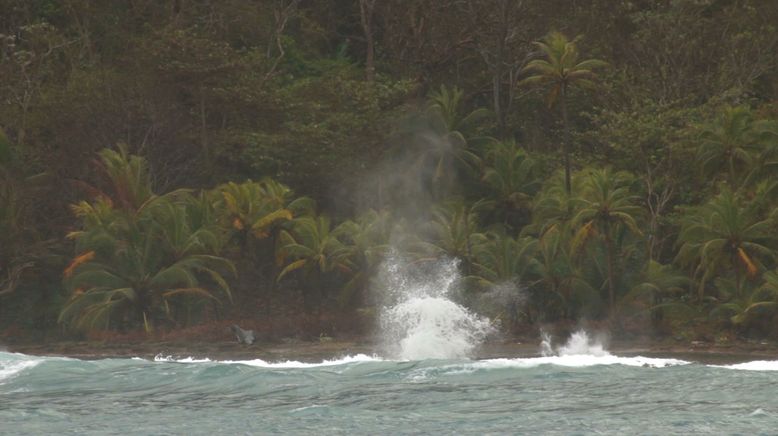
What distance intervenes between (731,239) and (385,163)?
1609 cm

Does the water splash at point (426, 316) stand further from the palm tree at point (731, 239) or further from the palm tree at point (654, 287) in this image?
the palm tree at point (731, 239)

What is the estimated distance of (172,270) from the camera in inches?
1923

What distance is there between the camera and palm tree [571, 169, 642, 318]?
1845 inches

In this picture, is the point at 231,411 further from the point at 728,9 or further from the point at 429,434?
the point at 728,9

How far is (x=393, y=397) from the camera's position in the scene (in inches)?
1275

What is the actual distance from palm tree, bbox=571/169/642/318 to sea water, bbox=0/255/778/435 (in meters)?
4.37

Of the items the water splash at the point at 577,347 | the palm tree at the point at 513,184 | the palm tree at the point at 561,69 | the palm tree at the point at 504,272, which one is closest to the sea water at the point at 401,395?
the water splash at the point at 577,347

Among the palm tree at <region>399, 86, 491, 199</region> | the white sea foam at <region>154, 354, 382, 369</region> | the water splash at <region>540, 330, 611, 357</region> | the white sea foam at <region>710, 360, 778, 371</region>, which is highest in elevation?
the palm tree at <region>399, 86, 491, 199</region>

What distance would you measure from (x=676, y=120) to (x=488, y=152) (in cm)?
791

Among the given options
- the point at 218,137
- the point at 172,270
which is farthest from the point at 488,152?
the point at 172,270

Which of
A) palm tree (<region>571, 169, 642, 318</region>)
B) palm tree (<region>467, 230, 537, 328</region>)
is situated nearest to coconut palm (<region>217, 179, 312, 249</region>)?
→ palm tree (<region>467, 230, 537, 328</region>)

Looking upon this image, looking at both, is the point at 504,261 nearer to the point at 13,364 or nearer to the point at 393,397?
the point at 13,364

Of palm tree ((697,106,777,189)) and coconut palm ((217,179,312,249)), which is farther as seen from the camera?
coconut palm ((217,179,312,249))

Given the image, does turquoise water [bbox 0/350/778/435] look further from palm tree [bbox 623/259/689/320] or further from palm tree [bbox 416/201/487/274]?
palm tree [bbox 416/201/487/274]
